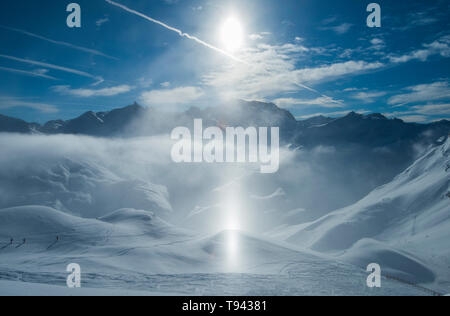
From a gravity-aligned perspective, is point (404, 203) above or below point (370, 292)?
above

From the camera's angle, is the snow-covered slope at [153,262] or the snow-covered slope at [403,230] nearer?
the snow-covered slope at [153,262]

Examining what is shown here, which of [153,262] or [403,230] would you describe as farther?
[403,230]

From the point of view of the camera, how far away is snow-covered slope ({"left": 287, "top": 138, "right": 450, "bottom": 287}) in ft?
229

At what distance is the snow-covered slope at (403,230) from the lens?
69.8 metres

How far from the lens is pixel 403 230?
402 feet

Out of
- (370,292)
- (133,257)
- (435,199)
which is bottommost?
(370,292)

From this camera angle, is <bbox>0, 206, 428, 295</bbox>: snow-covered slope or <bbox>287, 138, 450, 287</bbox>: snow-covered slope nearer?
<bbox>0, 206, 428, 295</bbox>: snow-covered slope

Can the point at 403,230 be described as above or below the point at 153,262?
above
